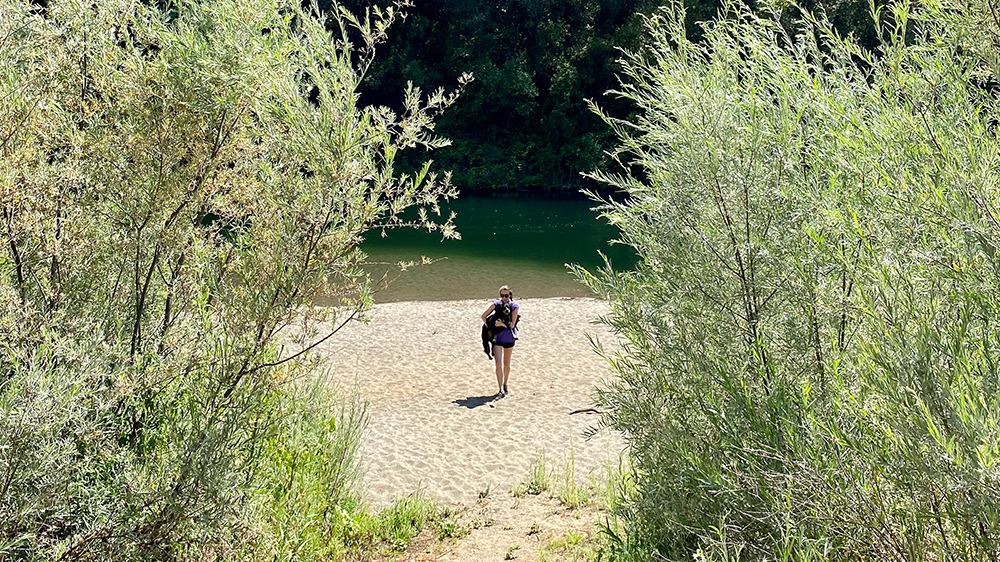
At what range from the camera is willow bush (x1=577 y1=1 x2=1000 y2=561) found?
237 cm

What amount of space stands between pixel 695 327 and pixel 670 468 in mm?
794

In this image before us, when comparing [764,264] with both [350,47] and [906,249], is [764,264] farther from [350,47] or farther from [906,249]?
[350,47]

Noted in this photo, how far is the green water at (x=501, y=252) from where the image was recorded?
2112 centimetres

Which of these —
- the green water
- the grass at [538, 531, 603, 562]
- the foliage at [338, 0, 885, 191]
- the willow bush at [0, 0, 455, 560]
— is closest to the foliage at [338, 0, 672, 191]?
the foliage at [338, 0, 885, 191]

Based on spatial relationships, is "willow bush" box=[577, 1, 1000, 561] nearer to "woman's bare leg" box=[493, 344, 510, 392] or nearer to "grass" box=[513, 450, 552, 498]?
"grass" box=[513, 450, 552, 498]

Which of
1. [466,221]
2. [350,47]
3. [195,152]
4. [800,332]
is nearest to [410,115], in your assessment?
[350,47]

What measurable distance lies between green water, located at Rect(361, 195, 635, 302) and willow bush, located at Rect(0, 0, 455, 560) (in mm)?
10727

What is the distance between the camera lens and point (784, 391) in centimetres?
320

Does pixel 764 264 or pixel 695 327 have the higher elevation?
pixel 764 264

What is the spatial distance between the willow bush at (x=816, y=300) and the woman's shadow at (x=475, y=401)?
567 centimetres

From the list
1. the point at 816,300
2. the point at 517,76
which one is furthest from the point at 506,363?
the point at 517,76

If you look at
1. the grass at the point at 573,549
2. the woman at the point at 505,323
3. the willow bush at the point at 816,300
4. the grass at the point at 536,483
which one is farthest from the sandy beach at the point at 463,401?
the grass at the point at 573,549

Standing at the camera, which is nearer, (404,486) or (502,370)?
(404,486)

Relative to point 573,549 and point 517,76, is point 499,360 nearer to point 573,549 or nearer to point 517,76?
point 573,549
